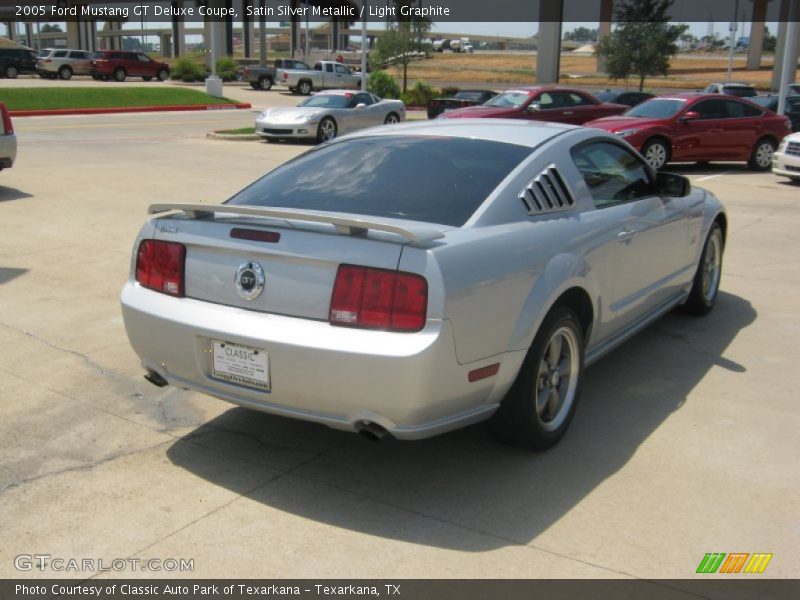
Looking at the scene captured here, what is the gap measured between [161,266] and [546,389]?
2024 millimetres

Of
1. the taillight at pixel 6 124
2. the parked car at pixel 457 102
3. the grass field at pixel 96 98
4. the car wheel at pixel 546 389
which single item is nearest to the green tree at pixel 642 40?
the parked car at pixel 457 102

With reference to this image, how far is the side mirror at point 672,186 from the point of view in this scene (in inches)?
225

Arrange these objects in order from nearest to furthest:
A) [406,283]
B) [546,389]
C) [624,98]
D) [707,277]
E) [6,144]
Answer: [406,283]
[546,389]
[707,277]
[6,144]
[624,98]

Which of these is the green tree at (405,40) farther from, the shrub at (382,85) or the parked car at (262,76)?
the shrub at (382,85)

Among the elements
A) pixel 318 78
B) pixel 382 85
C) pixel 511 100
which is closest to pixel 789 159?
pixel 511 100

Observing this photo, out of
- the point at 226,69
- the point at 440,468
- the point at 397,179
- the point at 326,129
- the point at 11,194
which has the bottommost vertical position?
the point at 440,468

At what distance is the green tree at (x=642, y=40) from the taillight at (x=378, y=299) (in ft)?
137

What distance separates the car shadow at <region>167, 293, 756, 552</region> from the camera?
3.73 meters

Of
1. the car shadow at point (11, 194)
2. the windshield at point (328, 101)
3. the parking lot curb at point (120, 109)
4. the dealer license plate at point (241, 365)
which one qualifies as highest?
the windshield at point (328, 101)

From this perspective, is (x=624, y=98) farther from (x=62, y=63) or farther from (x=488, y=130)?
(x=62, y=63)

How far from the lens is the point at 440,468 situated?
4266mm

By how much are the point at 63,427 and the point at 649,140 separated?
13944 millimetres

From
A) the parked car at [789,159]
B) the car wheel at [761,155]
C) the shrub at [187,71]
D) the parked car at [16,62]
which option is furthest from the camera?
the shrub at [187,71]
